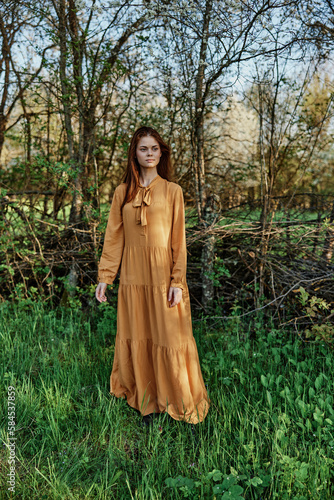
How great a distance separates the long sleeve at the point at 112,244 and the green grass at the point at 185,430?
0.77m

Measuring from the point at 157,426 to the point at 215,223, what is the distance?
6.45ft

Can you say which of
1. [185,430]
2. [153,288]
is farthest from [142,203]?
[185,430]

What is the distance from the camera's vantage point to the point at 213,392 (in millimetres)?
2535

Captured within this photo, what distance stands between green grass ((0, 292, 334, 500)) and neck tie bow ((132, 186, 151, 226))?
1.14 m

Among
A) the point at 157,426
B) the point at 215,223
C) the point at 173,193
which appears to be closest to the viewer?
the point at 157,426

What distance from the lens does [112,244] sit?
251 cm

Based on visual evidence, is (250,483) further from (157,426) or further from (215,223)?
(215,223)

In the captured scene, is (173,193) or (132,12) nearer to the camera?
(173,193)

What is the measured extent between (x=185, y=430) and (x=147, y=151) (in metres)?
1.73

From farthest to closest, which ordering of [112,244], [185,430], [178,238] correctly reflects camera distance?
[112,244] → [178,238] → [185,430]

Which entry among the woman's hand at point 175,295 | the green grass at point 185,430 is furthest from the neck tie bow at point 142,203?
the green grass at point 185,430

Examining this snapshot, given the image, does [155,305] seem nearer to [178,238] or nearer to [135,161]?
[178,238]

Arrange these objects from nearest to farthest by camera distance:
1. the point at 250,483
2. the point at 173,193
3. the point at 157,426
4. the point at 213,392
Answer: the point at 250,483
the point at 157,426
the point at 173,193
the point at 213,392

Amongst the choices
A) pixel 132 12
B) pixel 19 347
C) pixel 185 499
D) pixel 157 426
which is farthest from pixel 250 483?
pixel 132 12
